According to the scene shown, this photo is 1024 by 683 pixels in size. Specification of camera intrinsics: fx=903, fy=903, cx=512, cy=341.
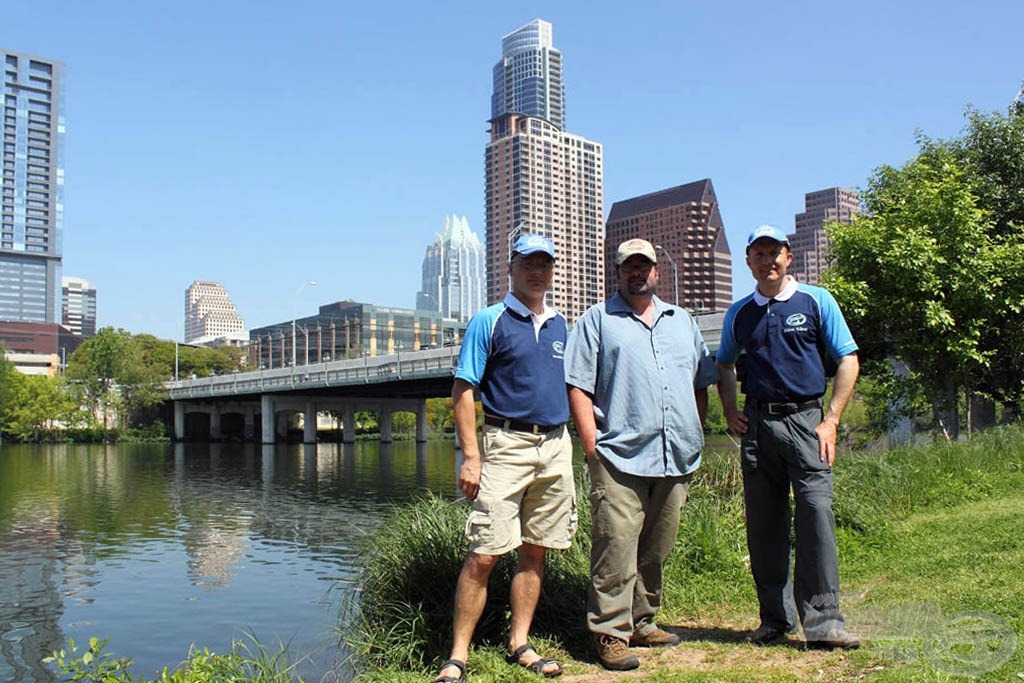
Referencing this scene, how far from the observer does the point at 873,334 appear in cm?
1722

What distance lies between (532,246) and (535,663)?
6.77ft

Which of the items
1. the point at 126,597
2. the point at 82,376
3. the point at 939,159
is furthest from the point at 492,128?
the point at 126,597

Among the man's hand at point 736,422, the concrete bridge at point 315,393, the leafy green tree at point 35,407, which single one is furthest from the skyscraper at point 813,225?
the man's hand at point 736,422

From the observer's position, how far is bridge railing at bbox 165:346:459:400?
149ft

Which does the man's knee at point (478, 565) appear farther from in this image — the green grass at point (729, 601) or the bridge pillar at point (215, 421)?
the bridge pillar at point (215, 421)

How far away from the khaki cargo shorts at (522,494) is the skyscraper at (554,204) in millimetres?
77695

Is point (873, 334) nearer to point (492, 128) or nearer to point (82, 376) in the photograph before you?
point (82, 376)

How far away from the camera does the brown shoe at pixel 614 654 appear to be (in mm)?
4422

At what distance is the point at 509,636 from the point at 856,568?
10.2ft

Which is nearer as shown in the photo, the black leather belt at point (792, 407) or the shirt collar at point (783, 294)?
the black leather belt at point (792, 407)

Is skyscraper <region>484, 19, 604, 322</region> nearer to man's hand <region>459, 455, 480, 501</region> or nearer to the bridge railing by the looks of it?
the bridge railing

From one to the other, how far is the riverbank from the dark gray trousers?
0.26 m

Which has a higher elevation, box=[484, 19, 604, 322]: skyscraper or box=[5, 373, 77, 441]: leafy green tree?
box=[484, 19, 604, 322]: skyscraper

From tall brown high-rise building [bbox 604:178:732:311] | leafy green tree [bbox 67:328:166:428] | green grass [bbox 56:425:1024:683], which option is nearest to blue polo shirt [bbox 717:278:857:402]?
green grass [bbox 56:425:1024:683]
